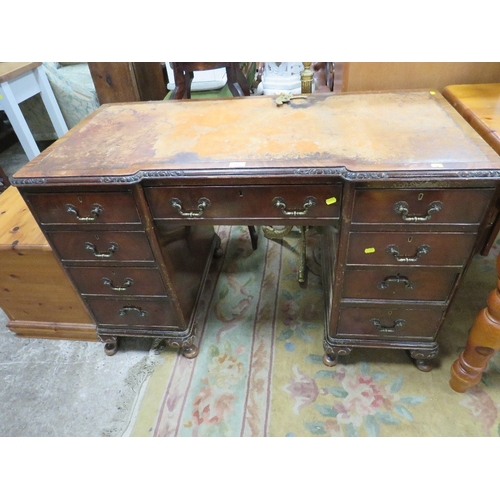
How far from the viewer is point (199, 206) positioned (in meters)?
0.93

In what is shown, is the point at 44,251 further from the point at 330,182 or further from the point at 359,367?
the point at 359,367

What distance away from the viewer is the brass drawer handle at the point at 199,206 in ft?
3.03

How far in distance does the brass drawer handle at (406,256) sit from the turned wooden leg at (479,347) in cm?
20

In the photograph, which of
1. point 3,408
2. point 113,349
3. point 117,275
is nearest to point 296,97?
point 117,275

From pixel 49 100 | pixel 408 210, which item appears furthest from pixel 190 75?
pixel 49 100

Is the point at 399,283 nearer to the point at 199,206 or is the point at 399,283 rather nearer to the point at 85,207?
the point at 199,206

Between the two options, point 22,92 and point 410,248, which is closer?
point 410,248

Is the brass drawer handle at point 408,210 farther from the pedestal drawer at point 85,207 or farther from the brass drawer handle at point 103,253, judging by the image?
the brass drawer handle at point 103,253

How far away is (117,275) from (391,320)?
905mm

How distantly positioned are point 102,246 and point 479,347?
3.90 ft

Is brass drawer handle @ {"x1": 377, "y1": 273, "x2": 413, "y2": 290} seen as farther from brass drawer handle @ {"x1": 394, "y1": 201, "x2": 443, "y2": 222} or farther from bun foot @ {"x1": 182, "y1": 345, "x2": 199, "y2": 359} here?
bun foot @ {"x1": 182, "y1": 345, "x2": 199, "y2": 359}

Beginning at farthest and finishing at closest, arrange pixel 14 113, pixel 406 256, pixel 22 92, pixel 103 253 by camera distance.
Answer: pixel 22 92
pixel 14 113
pixel 103 253
pixel 406 256

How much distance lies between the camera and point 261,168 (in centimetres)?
84

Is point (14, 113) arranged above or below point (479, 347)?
above
